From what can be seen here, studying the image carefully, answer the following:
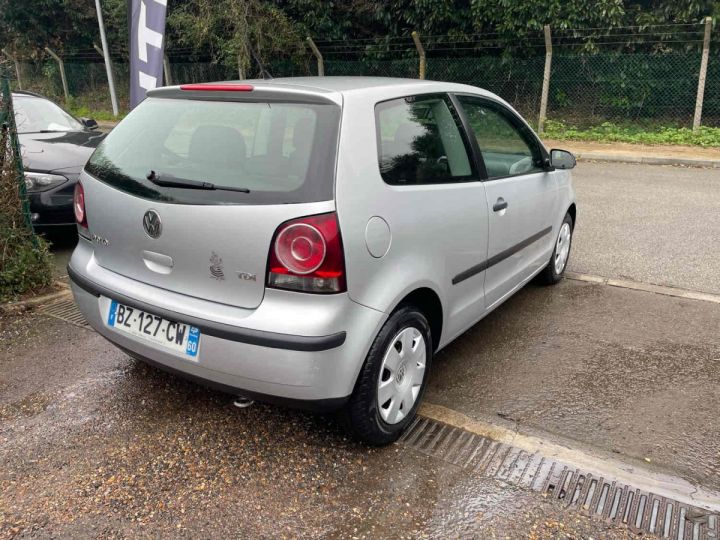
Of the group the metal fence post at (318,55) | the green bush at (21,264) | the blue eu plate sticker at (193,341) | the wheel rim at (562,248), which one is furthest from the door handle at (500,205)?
the metal fence post at (318,55)

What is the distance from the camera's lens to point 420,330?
2959 mm

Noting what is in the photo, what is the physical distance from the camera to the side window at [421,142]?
282cm

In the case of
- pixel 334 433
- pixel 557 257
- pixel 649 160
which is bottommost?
pixel 649 160

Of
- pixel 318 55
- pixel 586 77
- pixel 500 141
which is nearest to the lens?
pixel 500 141

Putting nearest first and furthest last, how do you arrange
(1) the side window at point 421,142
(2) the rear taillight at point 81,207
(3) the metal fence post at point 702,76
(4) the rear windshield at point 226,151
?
(4) the rear windshield at point 226,151 < (1) the side window at point 421,142 < (2) the rear taillight at point 81,207 < (3) the metal fence post at point 702,76

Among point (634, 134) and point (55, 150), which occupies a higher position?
point (55, 150)

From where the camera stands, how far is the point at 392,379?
281 centimetres

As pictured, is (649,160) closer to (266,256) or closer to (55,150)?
(55,150)

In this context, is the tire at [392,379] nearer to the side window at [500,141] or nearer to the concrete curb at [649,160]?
the side window at [500,141]

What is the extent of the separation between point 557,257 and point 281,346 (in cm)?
321

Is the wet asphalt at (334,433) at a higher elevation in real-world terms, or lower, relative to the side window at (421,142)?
lower

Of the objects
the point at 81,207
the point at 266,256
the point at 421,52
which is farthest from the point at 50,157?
the point at 421,52

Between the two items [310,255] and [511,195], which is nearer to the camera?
[310,255]

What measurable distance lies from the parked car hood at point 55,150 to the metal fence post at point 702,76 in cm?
1132
